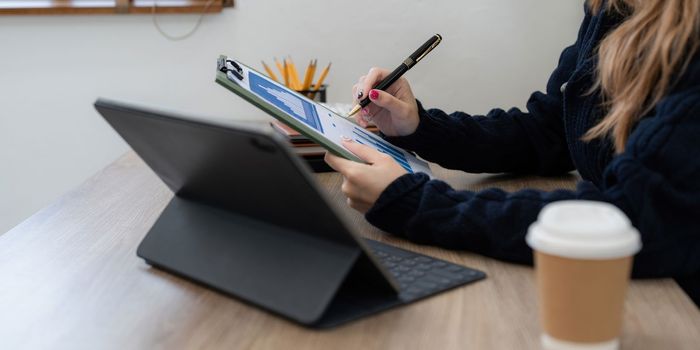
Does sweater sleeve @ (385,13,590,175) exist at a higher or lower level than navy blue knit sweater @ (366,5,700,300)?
lower

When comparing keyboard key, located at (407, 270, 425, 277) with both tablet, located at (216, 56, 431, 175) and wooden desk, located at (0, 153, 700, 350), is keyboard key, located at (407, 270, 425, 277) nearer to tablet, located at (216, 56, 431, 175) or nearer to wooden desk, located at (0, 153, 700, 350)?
wooden desk, located at (0, 153, 700, 350)

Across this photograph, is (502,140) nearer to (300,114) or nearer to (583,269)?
(300,114)

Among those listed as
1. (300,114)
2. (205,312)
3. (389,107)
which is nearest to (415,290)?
(205,312)

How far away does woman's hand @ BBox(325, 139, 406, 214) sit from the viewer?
0.94 metres

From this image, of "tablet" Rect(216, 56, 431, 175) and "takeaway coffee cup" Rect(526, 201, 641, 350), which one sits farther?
"tablet" Rect(216, 56, 431, 175)

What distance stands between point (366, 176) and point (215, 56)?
1178 mm

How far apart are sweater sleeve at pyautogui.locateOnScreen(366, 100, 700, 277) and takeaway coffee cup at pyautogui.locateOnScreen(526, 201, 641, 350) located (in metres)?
0.25

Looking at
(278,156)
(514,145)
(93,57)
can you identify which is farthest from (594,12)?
(93,57)

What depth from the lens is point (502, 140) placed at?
1311 mm

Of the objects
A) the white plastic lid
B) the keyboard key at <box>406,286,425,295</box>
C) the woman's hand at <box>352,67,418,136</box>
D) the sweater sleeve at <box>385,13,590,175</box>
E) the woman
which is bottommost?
the sweater sleeve at <box>385,13,590,175</box>

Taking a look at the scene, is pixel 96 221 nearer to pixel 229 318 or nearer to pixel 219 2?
pixel 229 318

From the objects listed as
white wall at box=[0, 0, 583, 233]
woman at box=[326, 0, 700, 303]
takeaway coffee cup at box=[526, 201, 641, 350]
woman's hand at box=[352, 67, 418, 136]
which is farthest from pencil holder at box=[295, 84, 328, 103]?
takeaway coffee cup at box=[526, 201, 641, 350]

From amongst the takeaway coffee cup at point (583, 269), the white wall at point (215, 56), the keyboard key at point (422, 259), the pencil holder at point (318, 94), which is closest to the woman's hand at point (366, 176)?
the keyboard key at point (422, 259)

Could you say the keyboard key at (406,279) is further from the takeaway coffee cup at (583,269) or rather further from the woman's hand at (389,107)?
the woman's hand at (389,107)
